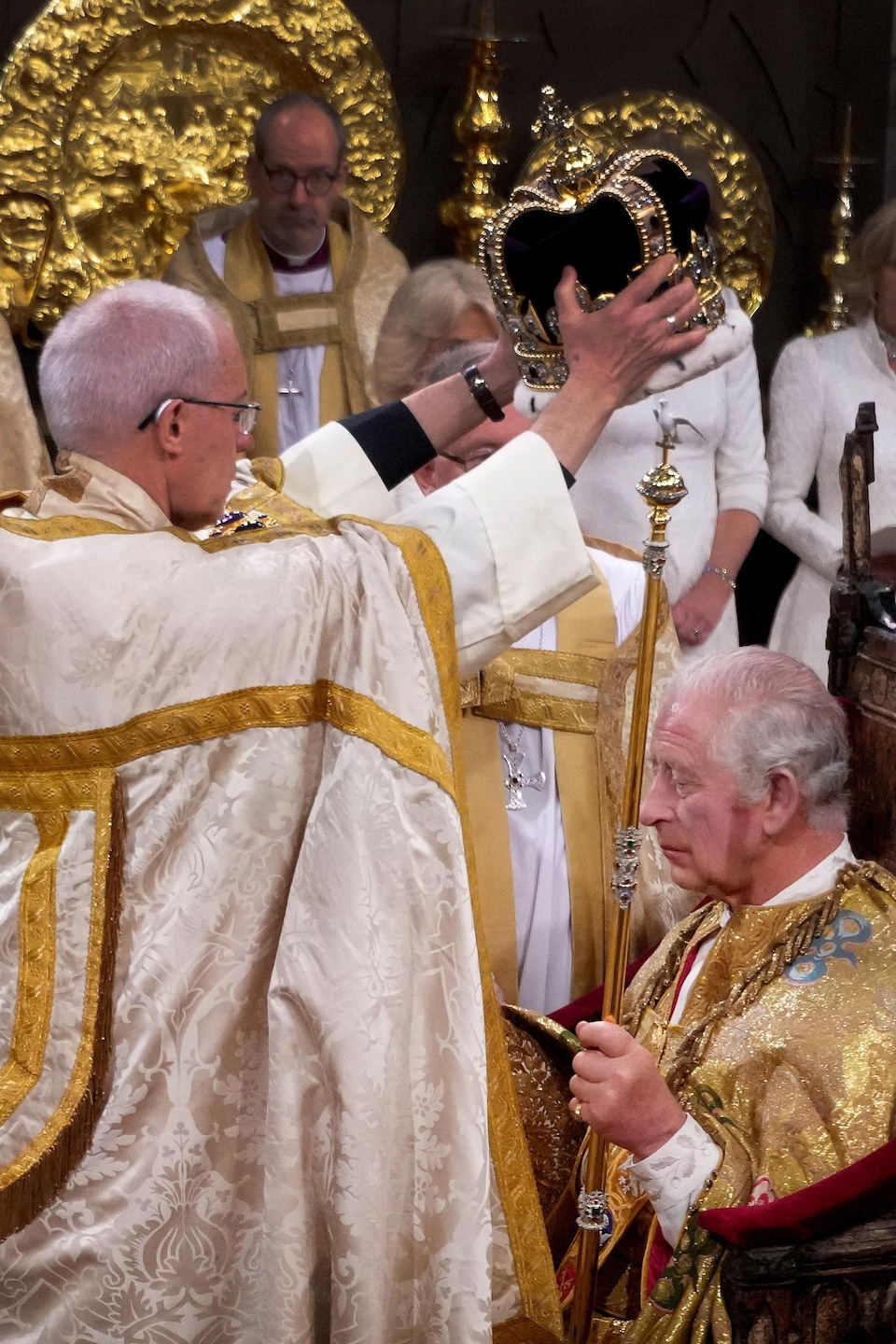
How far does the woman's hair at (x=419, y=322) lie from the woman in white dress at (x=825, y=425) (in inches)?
53.7

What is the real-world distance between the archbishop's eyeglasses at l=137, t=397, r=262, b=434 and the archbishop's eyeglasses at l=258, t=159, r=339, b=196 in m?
2.47

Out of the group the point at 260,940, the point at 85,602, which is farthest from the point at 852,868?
the point at 85,602

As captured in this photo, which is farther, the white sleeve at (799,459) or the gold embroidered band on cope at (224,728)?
the white sleeve at (799,459)

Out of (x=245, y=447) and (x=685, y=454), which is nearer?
(x=245, y=447)

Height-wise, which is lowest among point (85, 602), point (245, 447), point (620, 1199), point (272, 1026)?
point (620, 1199)

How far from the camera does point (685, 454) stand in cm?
434

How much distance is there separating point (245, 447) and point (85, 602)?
31 centimetres

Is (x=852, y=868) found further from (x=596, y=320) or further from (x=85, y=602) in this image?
(x=85, y=602)

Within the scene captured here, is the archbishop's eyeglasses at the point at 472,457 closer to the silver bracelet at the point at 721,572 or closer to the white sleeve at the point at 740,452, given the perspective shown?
the silver bracelet at the point at 721,572

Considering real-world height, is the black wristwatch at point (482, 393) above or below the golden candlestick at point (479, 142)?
below

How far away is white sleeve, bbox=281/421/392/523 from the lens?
2.45 m

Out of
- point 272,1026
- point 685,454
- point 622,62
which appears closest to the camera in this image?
point 272,1026

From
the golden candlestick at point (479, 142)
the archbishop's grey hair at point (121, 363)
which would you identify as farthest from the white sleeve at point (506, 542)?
the golden candlestick at point (479, 142)

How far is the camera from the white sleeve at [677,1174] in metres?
2.14
